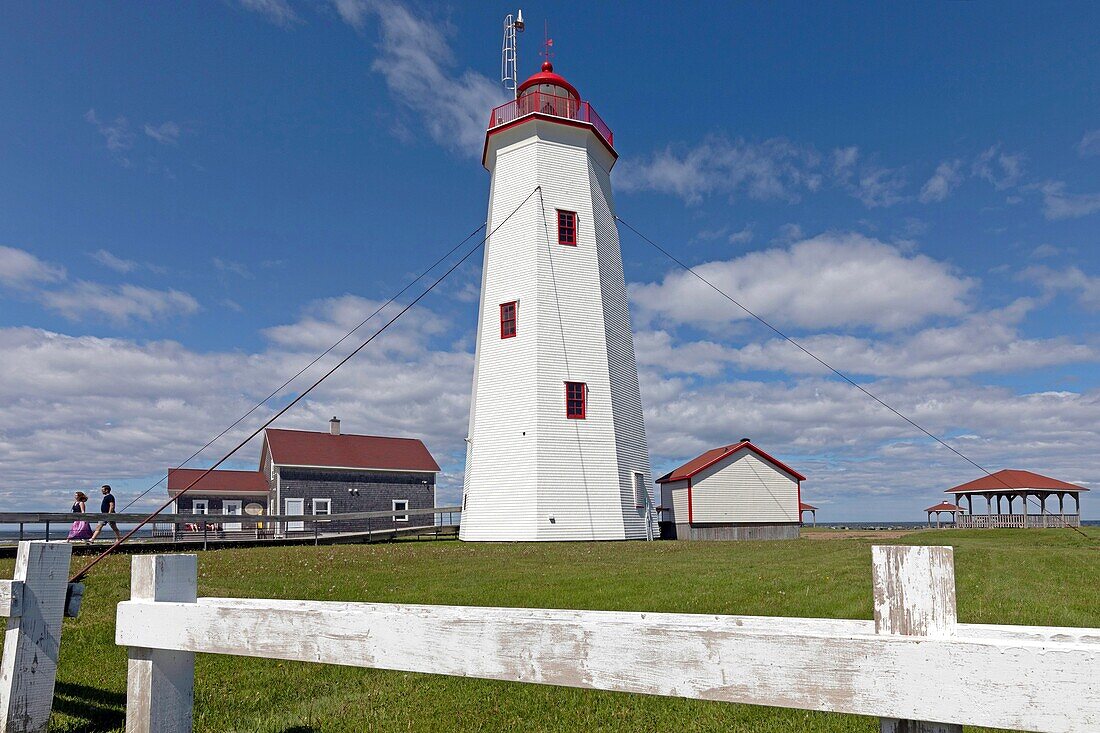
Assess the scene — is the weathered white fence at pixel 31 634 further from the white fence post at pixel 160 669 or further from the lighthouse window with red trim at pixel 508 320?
the lighthouse window with red trim at pixel 508 320

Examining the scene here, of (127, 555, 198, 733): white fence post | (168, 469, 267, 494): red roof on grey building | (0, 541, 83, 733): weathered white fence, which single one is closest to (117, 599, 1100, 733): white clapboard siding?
(127, 555, 198, 733): white fence post

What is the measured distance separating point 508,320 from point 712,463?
36.7ft

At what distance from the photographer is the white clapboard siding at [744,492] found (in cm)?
3158

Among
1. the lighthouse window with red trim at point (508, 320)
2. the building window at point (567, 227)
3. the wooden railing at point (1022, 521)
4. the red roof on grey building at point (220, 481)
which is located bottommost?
the wooden railing at point (1022, 521)

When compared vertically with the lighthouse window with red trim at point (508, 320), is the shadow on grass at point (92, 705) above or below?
below

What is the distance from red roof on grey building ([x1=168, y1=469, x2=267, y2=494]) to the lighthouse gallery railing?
24.7 m

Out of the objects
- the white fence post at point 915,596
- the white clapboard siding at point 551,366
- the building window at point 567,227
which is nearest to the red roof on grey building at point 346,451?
the white clapboard siding at point 551,366

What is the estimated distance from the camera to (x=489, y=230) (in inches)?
1141

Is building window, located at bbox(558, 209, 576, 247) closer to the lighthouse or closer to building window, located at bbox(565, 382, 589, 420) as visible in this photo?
the lighthouse

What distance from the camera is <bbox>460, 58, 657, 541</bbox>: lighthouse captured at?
2555 centimetres

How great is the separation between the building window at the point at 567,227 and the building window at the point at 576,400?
5244 mm

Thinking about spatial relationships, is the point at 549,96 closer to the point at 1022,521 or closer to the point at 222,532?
the point at 222,532

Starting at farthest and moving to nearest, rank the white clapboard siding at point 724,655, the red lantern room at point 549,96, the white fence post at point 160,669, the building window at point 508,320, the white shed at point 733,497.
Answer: the white shed at point 733,497 < the red lantern room at point 549,96 < the building window at point 508,320 < the white fence post at point 160,669 < the white clapboard siding at point 724,655

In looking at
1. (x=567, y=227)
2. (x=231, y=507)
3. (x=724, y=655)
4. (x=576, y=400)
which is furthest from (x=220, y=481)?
(x=724, y=655)
